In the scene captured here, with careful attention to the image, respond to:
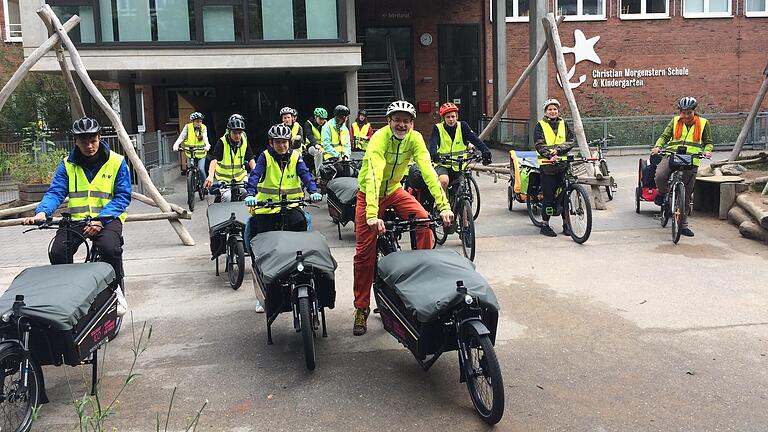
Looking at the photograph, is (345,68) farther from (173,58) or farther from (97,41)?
(97,41)

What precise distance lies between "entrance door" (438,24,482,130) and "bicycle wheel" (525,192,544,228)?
18.8 m

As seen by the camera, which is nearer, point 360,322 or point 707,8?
point 360,322

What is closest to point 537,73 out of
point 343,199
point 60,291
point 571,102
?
point 571,102

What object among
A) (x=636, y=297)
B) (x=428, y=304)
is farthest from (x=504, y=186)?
(x=428, y=304)

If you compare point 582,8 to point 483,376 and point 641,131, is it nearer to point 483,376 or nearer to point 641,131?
point 641,131

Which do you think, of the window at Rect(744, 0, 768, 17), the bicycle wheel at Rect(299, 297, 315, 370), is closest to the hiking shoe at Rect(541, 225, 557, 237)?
the bicycle wheel at Rect(299, 297, 315, 370)

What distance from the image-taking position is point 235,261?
311 inches

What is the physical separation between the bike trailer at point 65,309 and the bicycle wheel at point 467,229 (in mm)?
4745

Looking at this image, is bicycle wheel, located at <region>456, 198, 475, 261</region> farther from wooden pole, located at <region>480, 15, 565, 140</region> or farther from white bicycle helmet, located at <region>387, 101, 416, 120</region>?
wooden pole, located at <region>480, 15, 565, 140</region>

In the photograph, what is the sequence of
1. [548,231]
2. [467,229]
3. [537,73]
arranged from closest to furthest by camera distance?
[467,229] → [548,231] → [537,73]

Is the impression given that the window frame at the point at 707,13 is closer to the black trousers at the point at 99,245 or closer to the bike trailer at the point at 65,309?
the black trousers at the point at 99,245

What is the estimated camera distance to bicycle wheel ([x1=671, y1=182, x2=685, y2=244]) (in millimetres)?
9344

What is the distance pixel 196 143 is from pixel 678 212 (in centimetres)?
909

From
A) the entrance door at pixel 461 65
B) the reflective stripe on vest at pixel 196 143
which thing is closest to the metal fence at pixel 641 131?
the entrance door at pixel 461 65
